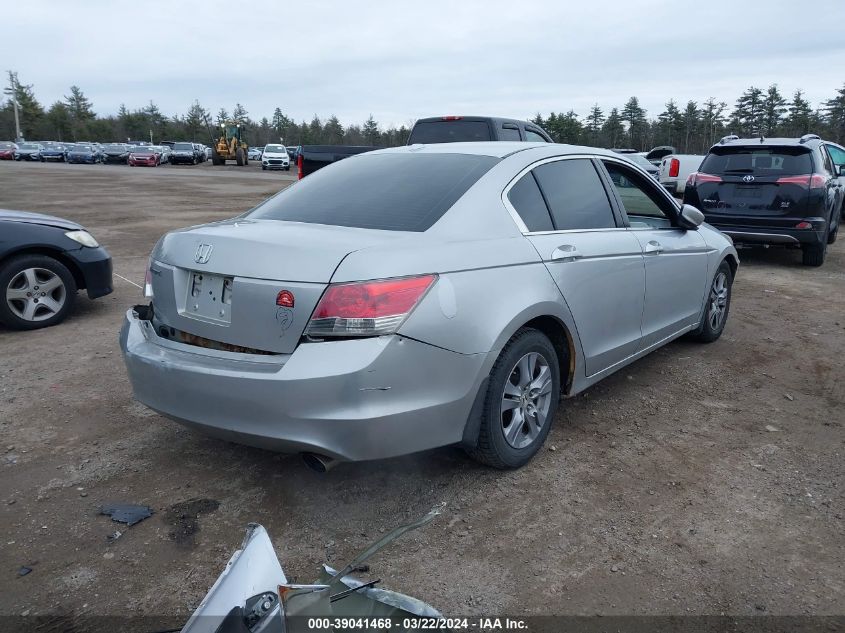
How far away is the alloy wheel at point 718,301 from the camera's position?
216 inches

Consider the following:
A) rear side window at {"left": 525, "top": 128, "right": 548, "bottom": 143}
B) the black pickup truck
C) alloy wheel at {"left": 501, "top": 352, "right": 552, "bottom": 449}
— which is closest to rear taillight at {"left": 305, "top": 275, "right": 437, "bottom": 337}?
alloy wheel at {"left": 501, "top": 352, "right": 552, "bottom": 449}

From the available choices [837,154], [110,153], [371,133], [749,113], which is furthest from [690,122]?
[837,154]

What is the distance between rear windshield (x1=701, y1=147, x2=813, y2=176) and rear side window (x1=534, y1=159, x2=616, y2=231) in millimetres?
6037

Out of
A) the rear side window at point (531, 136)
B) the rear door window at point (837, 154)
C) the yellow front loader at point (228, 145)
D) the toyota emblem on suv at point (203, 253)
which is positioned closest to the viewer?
the toyota emblem on suv at point (203, 253)

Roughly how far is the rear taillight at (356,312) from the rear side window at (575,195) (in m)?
1.37

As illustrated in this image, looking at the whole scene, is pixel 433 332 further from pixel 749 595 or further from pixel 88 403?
pixel 88 403

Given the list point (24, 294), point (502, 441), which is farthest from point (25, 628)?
point (24, 294)

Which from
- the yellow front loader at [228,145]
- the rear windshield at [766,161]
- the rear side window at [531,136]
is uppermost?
the yellow front loader at [228,145]

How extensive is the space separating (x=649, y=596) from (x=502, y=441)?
0.98 meters

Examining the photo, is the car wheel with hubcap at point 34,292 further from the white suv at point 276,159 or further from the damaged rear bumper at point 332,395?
the white suv at point 276,159

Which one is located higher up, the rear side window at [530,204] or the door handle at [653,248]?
the rear side window at [530,204]

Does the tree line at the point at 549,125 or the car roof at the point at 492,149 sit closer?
the car roof at the point at 492,149

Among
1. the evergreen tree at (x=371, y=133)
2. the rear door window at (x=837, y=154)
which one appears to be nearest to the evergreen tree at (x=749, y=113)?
the evergreen tree at (x=371, y=133)

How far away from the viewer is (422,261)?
2.86 m
